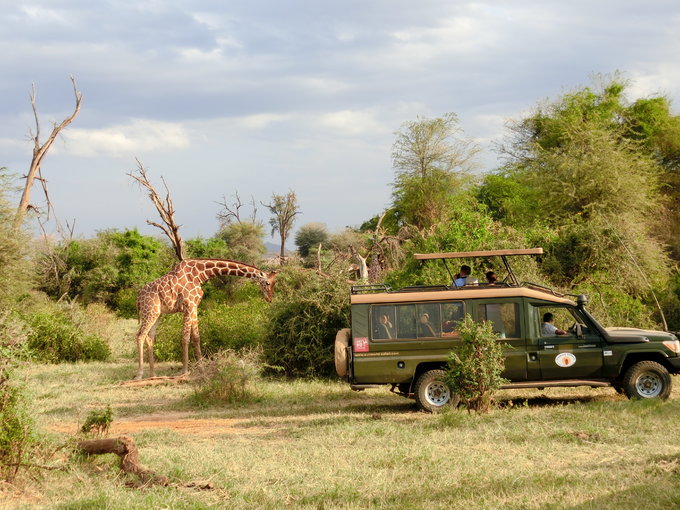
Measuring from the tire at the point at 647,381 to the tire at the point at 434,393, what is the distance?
2.64m

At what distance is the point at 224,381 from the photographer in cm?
1390

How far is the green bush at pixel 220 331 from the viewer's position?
18812mm

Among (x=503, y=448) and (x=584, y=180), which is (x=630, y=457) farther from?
(x=584, y=180)

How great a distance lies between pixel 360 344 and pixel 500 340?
6.95 feet

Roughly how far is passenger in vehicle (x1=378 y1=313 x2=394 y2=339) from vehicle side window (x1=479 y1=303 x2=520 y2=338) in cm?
142

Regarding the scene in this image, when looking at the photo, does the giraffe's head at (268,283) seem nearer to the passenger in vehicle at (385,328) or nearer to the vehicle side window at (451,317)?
the passenger in vehicle at (385,328)

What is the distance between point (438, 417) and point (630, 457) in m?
3.14

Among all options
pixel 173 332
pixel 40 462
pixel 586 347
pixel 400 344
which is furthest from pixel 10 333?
pixel 173 332

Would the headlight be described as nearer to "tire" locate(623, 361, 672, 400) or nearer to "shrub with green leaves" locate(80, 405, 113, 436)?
"tire" locate(623, 361, 672, 400)

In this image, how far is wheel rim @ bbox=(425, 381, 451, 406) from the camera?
39.9 feet

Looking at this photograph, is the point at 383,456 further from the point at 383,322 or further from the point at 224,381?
the point at 224,381

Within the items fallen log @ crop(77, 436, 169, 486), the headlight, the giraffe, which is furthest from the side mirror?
the giraffe

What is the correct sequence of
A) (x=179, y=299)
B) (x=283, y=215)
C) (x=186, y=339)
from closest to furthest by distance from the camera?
(x=186, y=339)
(x=179, y=299)
(x=283, y=215)

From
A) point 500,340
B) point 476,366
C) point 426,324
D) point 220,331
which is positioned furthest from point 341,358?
point 220,331
